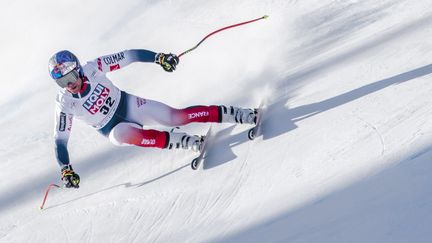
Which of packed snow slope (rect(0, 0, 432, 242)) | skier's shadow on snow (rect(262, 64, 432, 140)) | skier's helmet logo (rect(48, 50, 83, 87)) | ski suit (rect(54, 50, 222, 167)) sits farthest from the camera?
ski suit (rect(54, 50, 222, 167))

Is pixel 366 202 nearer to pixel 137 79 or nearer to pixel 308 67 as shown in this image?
pixel 308 67

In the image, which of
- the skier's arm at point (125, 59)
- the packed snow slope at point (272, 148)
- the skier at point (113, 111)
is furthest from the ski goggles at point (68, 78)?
the packed snow slope at point (272, 148)

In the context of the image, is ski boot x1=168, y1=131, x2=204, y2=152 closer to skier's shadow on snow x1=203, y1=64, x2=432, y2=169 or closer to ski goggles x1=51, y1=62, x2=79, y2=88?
skier's shadow on snow x1=203, y1=64, x2=432, y2=169

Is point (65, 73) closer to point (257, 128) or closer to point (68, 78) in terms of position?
point (68, 78)

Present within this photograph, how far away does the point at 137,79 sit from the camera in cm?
958

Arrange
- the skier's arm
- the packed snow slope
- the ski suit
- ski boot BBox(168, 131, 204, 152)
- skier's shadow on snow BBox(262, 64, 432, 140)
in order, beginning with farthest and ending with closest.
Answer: the skier's arm
ski boot BBox(168, 131, 204, 152)
the ski suit
skier's shadow on snow BBox(262, 64, 432, 140)
the packed snow slope

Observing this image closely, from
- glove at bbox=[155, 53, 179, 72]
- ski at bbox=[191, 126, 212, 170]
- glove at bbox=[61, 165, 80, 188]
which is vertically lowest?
glove at bbox=[61, 165, 80, 188]

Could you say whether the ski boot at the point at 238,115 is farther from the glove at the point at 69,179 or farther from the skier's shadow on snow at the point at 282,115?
the glove at the point at 69,179

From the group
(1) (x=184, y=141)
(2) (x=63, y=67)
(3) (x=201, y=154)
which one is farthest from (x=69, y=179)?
A: (3) (x=201, y=154)

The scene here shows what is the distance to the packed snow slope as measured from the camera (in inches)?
173

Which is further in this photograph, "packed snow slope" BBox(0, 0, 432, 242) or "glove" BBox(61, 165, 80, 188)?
"glove" BBox(61, 165, 80, 188)

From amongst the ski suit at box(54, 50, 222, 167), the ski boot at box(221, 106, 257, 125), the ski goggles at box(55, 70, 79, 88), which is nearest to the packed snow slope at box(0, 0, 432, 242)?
the ski boot at box(221, 106, 257, 125)

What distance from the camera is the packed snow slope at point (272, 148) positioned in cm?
439

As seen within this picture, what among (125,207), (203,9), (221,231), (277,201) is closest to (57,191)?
(125,207)
